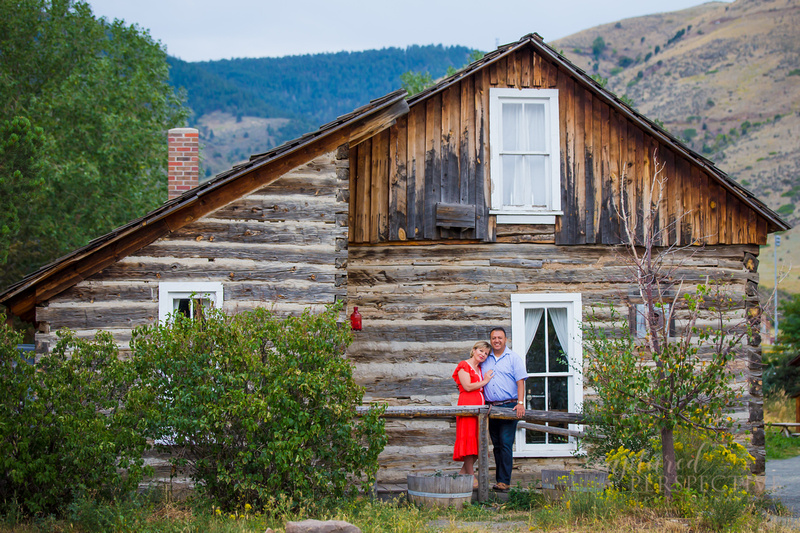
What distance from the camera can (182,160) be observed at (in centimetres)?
1200

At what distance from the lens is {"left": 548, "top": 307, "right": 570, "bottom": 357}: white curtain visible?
417 inches

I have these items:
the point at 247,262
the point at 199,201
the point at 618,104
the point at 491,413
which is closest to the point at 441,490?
the point at 491,413

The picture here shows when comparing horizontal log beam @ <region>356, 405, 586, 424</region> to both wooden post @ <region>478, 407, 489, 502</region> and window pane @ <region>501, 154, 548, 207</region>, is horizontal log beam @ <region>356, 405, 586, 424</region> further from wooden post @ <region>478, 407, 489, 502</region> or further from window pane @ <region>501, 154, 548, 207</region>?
window pane @ <region>501, 154, 548, 207</region>

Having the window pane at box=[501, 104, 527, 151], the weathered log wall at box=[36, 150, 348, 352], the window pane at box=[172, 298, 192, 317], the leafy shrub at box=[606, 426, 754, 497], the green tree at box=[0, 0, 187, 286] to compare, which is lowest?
the leafy shrub at box=[606, 426, 754, 497]

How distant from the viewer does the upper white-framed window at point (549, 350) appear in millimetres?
10398

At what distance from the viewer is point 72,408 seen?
7.26 metres

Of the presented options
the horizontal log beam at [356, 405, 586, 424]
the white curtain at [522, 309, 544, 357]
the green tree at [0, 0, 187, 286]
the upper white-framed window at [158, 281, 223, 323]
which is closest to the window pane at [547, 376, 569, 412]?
the white curtain at [522, 309, 544, 357]

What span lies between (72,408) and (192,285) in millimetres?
2253

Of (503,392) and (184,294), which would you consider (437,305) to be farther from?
(184,294)

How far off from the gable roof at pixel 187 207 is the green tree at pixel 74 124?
11514mm

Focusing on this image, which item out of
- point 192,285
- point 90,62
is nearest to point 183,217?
point 192,285

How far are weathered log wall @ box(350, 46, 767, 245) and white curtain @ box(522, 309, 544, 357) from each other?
110 cm

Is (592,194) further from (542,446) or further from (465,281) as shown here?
(542,446)

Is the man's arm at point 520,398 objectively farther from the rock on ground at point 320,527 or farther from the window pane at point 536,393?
the rock on ground at point 320,527
